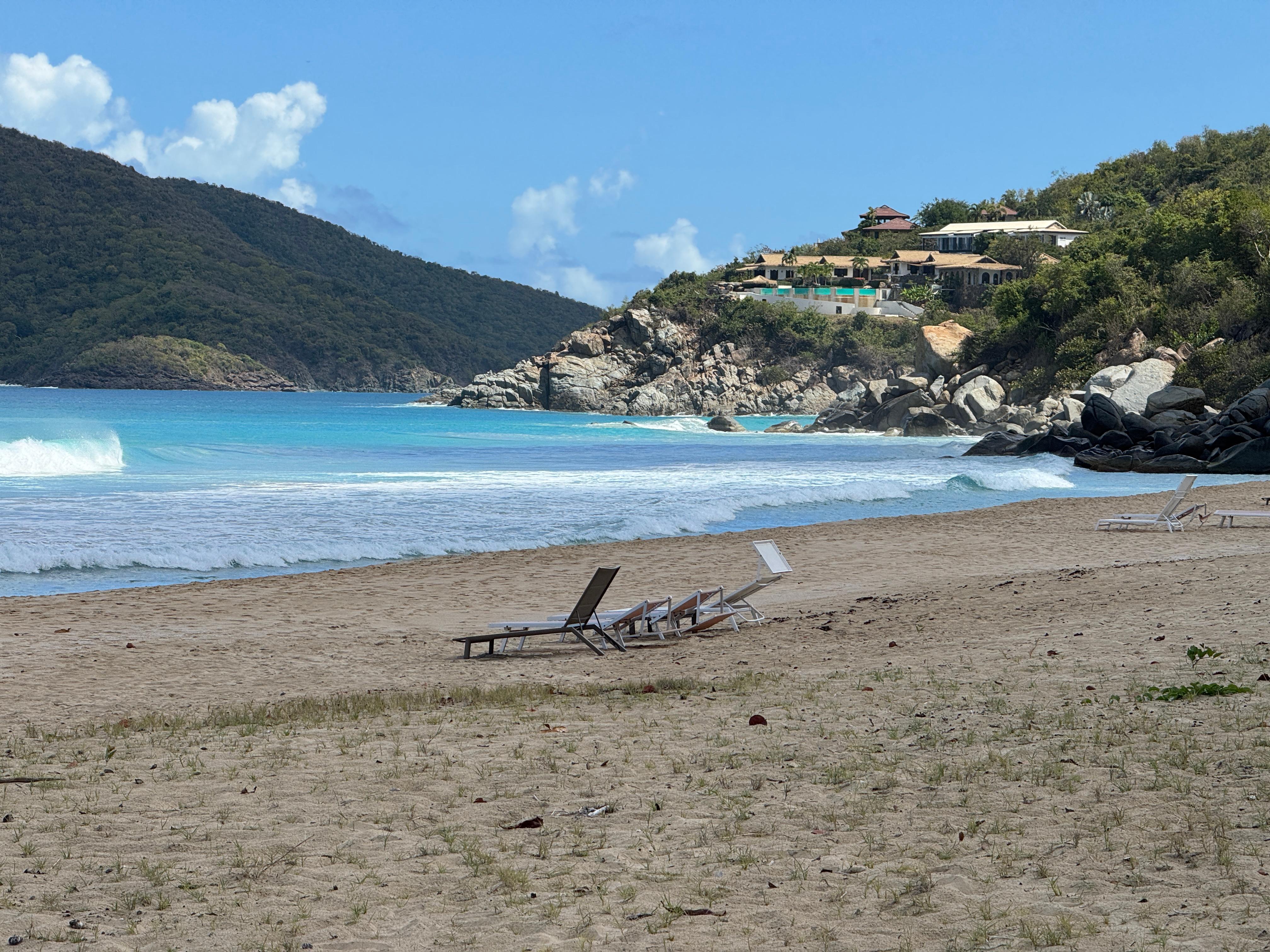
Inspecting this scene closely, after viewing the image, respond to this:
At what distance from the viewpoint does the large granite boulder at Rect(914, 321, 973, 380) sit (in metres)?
63.0

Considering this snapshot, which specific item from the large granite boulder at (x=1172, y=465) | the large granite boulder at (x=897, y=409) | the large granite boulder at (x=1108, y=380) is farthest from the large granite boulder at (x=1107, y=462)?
the large granite boulder at (x=897, y=409)

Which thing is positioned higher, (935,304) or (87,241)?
(87,241)

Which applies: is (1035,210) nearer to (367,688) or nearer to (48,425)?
(48,425)

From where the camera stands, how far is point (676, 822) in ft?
15.9

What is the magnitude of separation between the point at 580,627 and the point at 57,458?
1007 inches

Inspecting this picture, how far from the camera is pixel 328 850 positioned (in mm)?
4625

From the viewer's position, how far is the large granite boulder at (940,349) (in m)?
63.0

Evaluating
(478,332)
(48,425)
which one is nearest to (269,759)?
(48,425)

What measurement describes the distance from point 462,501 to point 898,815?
62.1ft

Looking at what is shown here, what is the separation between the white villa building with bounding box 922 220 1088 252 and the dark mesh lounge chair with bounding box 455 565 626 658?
84002mm

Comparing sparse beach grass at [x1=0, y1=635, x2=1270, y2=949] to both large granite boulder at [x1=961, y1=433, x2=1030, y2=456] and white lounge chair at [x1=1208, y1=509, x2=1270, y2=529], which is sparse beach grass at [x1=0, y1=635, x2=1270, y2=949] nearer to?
white lounge chair at [x1=1208, y1=509, x2=1270, y2=529]

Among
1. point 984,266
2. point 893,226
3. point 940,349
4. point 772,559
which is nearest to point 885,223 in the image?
point 893,226

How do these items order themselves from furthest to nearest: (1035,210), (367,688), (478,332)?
(478,332) → (1035,210) → (367,688)

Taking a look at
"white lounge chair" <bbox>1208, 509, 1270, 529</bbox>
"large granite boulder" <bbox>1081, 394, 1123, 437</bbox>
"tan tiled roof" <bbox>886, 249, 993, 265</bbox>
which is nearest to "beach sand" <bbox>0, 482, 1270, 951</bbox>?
"white lounge chair" <bbox>1208, 509, 1270, 529</bbox>
